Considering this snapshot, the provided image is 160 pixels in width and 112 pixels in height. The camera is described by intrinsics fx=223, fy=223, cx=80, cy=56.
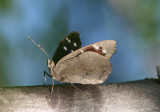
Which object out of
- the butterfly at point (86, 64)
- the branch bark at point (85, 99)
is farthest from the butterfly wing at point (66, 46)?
the branch bark at point (85, 99)

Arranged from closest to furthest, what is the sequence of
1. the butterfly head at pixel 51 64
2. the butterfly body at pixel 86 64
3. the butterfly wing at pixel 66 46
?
the butterfly body at pixel 86 64
the butterfly head at pixel 51 64
the butterfly wing at pixel 66 46

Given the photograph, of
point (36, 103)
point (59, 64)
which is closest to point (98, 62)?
point (59, 64)

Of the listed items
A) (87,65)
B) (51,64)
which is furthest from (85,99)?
(51,64)

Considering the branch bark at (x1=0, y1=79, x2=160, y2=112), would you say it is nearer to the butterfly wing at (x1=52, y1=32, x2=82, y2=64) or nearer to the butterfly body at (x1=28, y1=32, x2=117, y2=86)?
the butterfly body at (x1=28, y1=32, x2=117, y2=86)

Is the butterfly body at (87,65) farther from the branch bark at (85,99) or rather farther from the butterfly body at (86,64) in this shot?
the branch bark at (85,99)

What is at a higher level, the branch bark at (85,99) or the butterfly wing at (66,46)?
the butterfly wing at (66,46)

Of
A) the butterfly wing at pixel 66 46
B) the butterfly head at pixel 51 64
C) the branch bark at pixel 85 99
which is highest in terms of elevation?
the butterfly wing at pixel 66 46

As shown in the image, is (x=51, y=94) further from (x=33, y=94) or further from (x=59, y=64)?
(x=59, y=64)
